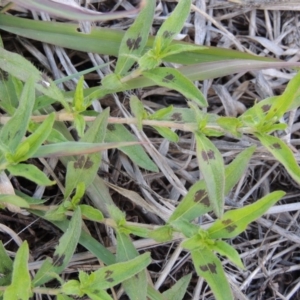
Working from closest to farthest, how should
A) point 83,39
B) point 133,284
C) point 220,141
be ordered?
point 133,284 → point 83,39 → point 220,141

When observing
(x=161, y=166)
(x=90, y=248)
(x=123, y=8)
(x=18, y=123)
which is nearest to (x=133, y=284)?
(x=90, y=248)

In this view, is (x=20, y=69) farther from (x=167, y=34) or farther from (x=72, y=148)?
(x=167, y=34)

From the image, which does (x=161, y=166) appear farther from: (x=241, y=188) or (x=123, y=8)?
(x=123, y=8)

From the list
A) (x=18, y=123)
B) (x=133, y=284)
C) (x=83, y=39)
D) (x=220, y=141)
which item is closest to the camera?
(x=18, y=123)

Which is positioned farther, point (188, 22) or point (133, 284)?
point (188, 22)

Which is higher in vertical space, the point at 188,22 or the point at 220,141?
the point at 188,22

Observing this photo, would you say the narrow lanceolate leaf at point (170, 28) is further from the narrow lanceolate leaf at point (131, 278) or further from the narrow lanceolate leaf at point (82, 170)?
the narrow lanceolate leaf at point (131, 278)

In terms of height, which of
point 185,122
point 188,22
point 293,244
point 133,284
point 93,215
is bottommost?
point 293,244

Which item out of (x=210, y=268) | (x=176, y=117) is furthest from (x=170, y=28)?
(x=210, y=268)

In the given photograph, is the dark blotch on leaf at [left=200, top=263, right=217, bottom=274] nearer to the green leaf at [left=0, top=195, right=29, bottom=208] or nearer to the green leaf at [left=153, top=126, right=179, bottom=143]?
the green leaf at [left=153, top=126, right=179, bottom=143]
